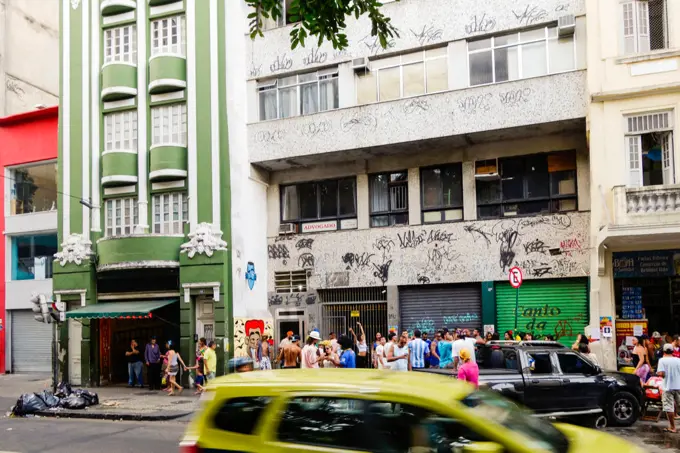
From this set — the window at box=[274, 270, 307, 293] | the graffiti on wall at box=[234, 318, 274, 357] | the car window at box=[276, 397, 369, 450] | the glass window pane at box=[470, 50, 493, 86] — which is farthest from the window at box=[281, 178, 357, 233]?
the car window at box=[276, 397, 369, 450]

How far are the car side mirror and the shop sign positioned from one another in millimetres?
14525

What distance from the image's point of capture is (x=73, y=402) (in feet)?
57.4

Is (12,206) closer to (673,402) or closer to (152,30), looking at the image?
(152,30)

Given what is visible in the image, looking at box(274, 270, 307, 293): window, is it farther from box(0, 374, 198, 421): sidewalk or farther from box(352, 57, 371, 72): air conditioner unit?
box(352, 57, 371, 72): air conditioner unit

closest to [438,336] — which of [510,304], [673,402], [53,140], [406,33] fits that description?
[510,304]

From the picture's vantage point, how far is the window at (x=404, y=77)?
2064 cm

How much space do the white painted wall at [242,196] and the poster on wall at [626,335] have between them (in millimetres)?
10884

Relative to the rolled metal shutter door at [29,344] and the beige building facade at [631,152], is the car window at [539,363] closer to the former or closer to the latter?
the beige building facade at [631,152]

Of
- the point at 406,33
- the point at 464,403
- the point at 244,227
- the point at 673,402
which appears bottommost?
the point at 673,402

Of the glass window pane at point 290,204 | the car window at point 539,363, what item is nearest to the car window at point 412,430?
the car window at point 539,363

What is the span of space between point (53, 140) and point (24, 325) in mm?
7246

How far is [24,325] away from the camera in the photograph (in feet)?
89.1

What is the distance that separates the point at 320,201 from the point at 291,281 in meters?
2.79

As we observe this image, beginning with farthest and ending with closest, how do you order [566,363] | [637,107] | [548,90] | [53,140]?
[53,140] → [548,90] → [637,107] → [566,363]
